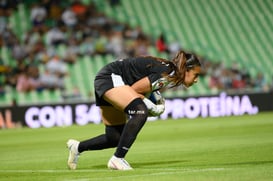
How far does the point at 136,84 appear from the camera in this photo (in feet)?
31.6

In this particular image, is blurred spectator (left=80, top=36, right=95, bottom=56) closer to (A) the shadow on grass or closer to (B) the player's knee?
(A) the shadow on grass

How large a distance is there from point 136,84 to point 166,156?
3.06 meters

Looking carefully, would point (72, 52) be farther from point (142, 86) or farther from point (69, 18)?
point (142, 86)

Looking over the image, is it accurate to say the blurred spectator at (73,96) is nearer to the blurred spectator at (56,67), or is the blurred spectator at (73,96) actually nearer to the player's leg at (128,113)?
the blurred spectator at (56,67)

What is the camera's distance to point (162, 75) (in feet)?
30.8

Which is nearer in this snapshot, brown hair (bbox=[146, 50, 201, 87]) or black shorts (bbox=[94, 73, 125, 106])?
brown hair (bbox=[146, 50, 201, 87])

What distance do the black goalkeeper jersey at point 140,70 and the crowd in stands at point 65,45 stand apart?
17.8 meters

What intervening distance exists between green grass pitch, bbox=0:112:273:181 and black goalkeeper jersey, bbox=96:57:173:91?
1170mm

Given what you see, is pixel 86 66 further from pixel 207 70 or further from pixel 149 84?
pixel 149 84

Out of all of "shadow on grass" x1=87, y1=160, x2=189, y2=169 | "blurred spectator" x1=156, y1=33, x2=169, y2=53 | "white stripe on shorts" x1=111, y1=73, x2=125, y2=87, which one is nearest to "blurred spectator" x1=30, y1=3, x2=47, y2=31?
"blurred spectator" x1=156, y1=33, x2=169, y2=53

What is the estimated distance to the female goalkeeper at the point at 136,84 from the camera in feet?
31.0

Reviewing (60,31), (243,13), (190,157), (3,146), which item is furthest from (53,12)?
(190,157)

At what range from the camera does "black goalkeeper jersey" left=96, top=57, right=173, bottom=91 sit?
9.43 m

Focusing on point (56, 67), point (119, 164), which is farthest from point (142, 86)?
point (56, 67)
